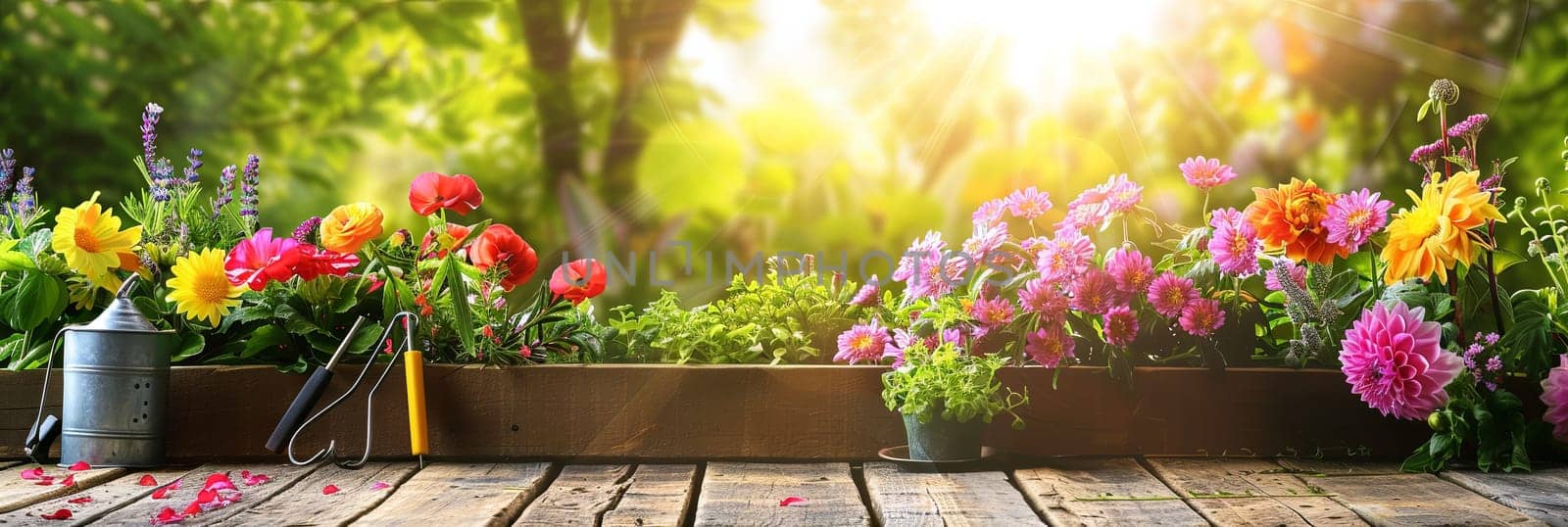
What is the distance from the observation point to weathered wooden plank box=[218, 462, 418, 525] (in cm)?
105

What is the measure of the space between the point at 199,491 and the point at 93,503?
0.11m

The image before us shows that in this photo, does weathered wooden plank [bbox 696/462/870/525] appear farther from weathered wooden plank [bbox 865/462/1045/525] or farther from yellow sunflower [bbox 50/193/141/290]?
yellow sunflower [bbox 50/193/141/290]

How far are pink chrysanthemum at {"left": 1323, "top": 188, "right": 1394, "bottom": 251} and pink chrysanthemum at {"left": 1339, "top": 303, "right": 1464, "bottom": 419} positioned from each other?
0.09 metres

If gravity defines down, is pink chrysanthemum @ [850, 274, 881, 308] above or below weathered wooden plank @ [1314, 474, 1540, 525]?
above

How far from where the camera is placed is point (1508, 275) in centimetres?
204

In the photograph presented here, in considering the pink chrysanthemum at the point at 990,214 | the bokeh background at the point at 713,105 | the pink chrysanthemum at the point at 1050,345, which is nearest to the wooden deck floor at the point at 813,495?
the pink chrysanthemum at the point at 1050,345

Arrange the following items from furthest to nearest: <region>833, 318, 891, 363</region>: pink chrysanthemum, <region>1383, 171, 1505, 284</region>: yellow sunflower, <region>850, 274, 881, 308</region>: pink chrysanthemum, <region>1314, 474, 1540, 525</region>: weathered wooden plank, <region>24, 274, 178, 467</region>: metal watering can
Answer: <region>850, 274, 881, 308</region>: pink chrysanthemum < <region>833, 318, 891, 363</region>: pink chrysanthemum < <region>24, 274, 178, 467</region>: metal watering can < <region>1383, 171, 1505, 284</region>: yellow sunflower < <region>1314, 474, 1540, 525</region>: weathered wooden plank

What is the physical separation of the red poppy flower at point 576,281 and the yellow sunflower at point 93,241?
0.63 meters

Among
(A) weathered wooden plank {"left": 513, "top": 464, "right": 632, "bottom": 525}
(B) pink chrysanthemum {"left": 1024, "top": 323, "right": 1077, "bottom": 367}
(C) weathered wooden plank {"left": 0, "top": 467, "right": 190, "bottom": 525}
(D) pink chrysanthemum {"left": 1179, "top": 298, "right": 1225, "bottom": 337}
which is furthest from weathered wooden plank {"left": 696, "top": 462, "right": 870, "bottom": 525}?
(C) weathered wooden plank {"left": 0, "top": 467, "right": 190, "bottom": 525}

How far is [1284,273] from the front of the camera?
4.99ft

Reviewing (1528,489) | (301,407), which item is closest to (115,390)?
(301,407)

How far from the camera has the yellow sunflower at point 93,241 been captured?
60.4 inches

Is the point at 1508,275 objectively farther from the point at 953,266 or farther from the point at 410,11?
the point at 410,11

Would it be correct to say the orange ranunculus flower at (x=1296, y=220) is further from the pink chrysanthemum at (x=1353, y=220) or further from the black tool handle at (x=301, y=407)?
the black tool handle at (x=301, y=407)
